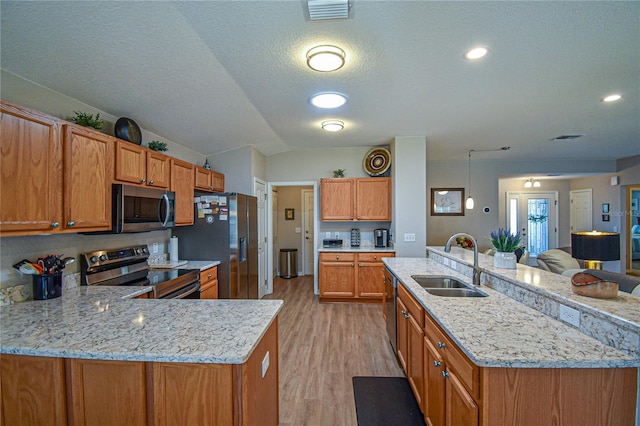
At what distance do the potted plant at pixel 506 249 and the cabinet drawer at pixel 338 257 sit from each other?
7.98 feet

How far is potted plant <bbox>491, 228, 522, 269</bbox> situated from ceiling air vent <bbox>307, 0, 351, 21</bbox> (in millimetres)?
1885

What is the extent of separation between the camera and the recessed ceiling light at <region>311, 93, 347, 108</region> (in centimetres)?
263

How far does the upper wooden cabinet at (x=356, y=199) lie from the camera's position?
15.0ft

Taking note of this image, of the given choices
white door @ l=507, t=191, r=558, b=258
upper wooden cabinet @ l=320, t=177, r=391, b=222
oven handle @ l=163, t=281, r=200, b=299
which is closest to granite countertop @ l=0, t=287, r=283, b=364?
oven handle @ l=163, t=281, r=200, b=299

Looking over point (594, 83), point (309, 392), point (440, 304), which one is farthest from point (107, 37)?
point (594, 83)

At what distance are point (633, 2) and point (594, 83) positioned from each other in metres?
1.15

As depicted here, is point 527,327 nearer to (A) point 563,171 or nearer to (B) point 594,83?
(B) point 594,83

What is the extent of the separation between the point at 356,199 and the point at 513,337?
11.5 ft

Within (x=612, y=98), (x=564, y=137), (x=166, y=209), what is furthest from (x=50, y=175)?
(x=564, y=137)

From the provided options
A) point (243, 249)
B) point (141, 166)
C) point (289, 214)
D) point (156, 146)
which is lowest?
A: point (243, 249)

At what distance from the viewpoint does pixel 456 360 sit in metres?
1.26


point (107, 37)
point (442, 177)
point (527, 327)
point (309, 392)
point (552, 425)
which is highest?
point (107, 37)

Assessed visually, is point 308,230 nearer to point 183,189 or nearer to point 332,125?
point 332,125

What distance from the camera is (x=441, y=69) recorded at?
221 centimetres
